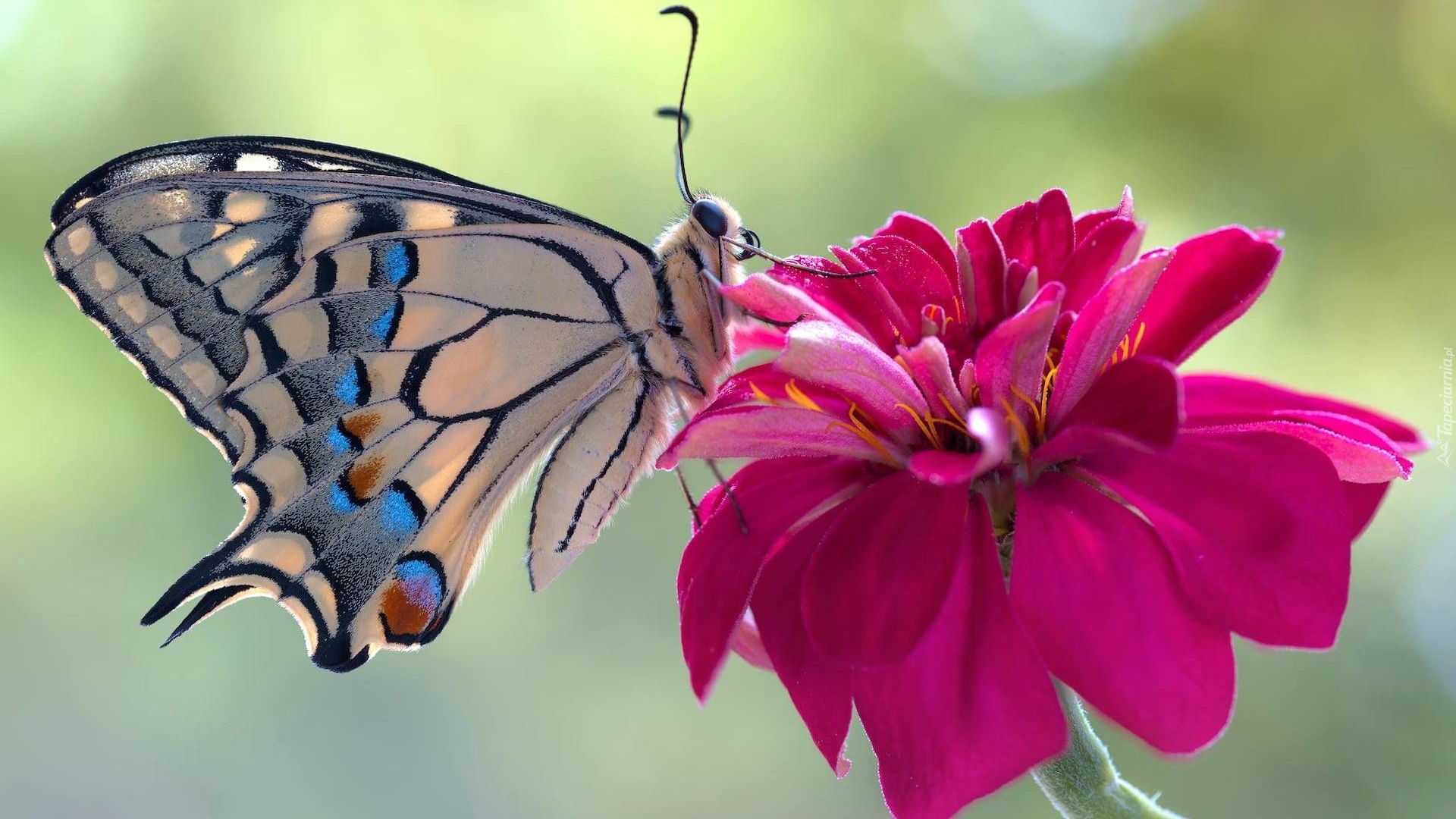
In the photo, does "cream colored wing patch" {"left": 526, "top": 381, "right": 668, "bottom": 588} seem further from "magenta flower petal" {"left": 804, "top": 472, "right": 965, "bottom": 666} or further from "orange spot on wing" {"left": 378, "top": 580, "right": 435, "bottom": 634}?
"magenta flower petal" {"left": 804, "top": 472, "right": 965, "bottom": 666}

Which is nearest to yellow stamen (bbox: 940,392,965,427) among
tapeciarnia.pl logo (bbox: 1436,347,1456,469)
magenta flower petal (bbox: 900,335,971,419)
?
magenta flower petal (bbox: 900,335,971,419)

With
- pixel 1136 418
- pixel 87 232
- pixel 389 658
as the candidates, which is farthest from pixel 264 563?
pixel 389 658

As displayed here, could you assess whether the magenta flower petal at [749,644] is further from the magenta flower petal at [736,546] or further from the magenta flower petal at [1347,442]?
the magenta flower petal at [1347,442]

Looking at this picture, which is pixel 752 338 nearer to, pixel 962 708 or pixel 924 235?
pixel 924 235

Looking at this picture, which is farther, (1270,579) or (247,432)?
(247,432)

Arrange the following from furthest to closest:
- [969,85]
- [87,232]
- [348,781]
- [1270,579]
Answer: [348,781]
[969,85]
[87,232]
[1270,579]

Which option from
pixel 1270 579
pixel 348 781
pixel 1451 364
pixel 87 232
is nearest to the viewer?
pixel 1270 579

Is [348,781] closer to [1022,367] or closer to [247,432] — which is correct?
[247,432]
